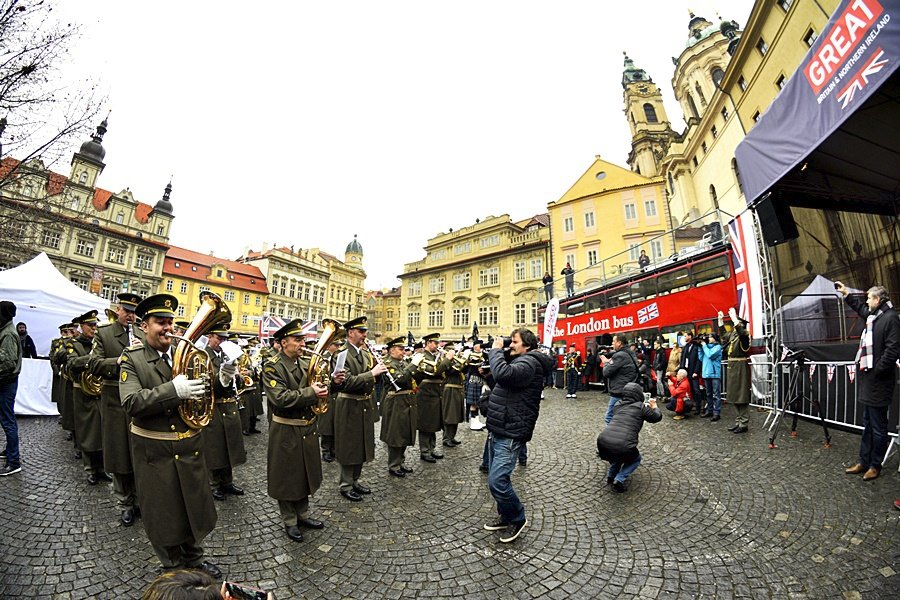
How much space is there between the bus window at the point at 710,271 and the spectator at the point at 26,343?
19419 millimetres

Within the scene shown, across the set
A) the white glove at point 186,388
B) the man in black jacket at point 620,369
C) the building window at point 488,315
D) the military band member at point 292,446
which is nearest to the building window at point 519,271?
the building window at point 488,315

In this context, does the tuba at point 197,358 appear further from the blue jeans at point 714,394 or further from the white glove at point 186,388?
the blue jeans at point 714,394

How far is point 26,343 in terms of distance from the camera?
9.23 metres

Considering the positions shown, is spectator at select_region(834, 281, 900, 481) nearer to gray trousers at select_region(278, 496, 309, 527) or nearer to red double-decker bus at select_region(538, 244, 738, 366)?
red double-decker bus at select_region(538, 244, 738, 366)

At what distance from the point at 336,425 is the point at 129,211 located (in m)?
59.3

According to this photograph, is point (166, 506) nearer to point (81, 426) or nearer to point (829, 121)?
point (81, 426)

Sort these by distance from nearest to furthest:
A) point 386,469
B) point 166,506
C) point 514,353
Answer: point 166,506 < point 514,353 < point 386,469

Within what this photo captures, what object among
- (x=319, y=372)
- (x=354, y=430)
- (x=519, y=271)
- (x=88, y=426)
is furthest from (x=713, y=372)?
(x=519, y=271)

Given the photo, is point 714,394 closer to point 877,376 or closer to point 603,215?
point 877,376

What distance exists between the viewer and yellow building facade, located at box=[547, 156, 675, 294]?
32.1m

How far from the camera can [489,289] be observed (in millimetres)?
41031

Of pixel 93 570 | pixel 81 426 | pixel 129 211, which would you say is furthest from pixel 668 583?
pixel 129 211

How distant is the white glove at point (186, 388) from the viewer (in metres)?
2.83

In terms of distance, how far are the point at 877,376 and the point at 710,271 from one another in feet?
27.7
